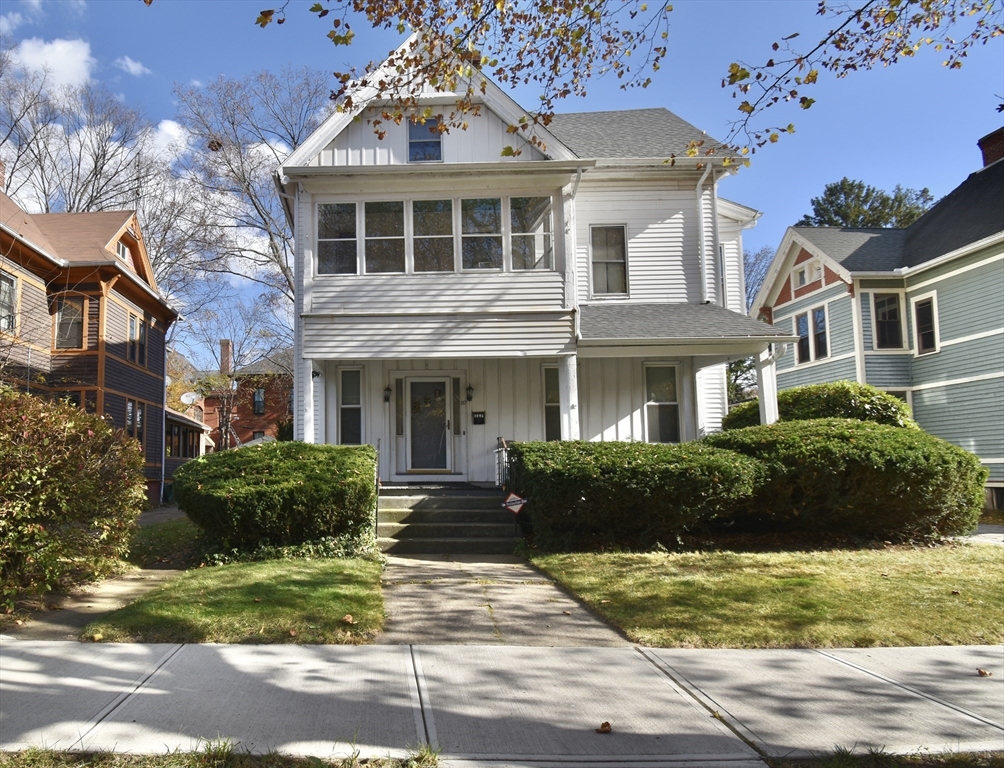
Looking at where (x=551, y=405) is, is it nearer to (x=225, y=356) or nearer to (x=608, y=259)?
(x=608, y=259)

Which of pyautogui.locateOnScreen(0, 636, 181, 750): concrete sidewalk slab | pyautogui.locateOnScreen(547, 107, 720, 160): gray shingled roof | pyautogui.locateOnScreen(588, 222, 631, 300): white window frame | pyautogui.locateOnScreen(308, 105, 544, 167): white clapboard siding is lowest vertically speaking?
pyautogui.locateOnScreen(0, 636, 181, 750): concrete sidewalk slab

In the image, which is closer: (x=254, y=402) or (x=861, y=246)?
(x=861, y=246)

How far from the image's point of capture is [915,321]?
71.5 ft

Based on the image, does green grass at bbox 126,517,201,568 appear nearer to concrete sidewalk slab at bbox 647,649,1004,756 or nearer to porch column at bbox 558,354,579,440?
porch column at bbox 558,354,579,440

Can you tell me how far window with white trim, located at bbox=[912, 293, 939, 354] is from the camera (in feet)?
68.3

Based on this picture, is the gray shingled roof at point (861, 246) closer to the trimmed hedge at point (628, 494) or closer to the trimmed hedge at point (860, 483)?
the trimmed hedge at point (860, 483)

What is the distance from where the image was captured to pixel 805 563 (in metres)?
9.20

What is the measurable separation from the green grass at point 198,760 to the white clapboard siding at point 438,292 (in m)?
10.6

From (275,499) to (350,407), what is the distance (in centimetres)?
599

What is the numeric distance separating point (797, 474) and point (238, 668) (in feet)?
25.5

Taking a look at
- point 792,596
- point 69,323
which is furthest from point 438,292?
point 69,323

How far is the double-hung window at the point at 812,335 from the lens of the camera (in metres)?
24.3

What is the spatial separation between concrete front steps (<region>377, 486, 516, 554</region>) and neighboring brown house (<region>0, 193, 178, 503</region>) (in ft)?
35.1

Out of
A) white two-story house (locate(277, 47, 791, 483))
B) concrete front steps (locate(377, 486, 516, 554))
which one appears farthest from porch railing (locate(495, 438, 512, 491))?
white two-story house (locate(277, 47, 791, 483))
